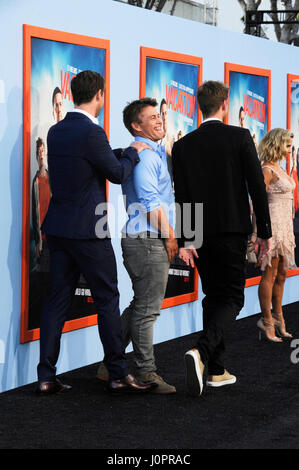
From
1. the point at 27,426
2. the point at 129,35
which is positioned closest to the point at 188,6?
the point at 129,35

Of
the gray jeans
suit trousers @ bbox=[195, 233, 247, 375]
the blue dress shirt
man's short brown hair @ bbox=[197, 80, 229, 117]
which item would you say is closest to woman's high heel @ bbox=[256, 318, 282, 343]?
suit trousers @ bbox=[195, 233, 247, 375]

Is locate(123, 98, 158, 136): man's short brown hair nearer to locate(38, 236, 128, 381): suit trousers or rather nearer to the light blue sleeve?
the light blue sleeve

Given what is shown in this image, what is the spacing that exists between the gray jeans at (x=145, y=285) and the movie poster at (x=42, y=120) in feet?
1.94

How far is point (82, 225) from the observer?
462 cm

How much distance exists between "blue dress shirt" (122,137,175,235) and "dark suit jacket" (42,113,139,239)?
11 centimetres

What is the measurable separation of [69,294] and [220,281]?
91 cm

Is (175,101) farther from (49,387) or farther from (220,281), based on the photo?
(49,387)

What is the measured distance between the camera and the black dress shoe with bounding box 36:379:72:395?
4789mm

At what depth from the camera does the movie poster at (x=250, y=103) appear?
7461mm

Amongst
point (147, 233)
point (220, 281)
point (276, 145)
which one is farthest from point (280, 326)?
point (147, 233)

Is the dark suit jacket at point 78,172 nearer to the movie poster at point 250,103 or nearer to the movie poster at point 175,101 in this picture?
the movie poster at point 175,101

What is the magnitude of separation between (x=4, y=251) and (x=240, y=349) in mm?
2240

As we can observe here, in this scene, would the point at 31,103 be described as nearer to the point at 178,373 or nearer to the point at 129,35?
the point at 129,35

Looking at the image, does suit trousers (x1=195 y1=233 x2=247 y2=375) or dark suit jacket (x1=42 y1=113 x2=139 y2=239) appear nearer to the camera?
dark suit jacket (x1=42 y1=113 x2=139 y2=239)
